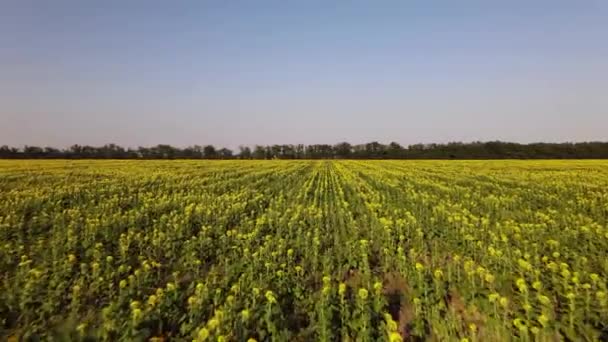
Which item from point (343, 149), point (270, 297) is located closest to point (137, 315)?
point (270, 297)

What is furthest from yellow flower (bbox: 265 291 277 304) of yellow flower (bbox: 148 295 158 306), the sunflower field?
yellow flower (bbox: 148 295 158 306)

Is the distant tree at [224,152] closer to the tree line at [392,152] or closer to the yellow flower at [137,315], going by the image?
the tree line at [392,152]

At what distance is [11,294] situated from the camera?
5051 millimetres

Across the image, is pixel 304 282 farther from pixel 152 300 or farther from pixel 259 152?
pixel 259 152

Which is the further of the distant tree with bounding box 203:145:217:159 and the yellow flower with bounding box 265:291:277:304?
the distant tree with bounding box 203:145:217:159

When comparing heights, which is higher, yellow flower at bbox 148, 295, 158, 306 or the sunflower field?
yellow flower at bbox 148, 295, 158, 306

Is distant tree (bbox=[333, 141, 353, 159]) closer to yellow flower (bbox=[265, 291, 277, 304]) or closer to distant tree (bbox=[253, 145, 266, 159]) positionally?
distant tree (bbox=[253, 145, 266, 159])

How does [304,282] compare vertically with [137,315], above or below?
below

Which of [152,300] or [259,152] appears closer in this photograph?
[152,300]

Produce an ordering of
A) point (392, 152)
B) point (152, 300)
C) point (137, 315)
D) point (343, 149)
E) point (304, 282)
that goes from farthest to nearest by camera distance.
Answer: point (343, 149)
point (392, 152)
point (304, 282)
point (152, 300)
point (137, 315)

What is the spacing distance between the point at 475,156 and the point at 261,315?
324 feet

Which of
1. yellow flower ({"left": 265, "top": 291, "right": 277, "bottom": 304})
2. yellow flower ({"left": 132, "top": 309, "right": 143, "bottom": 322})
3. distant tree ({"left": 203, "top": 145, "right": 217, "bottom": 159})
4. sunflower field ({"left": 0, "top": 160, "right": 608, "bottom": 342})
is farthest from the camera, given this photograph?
distant tree ({"left": 203, "top": 145, "right": 217, "bottom": 159})

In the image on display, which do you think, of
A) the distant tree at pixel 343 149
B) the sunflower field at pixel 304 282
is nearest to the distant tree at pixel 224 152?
the distant tree at pixel 343 149

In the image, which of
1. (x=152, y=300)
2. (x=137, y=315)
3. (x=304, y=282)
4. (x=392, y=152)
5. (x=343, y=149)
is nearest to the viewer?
(x=137, y=315)
